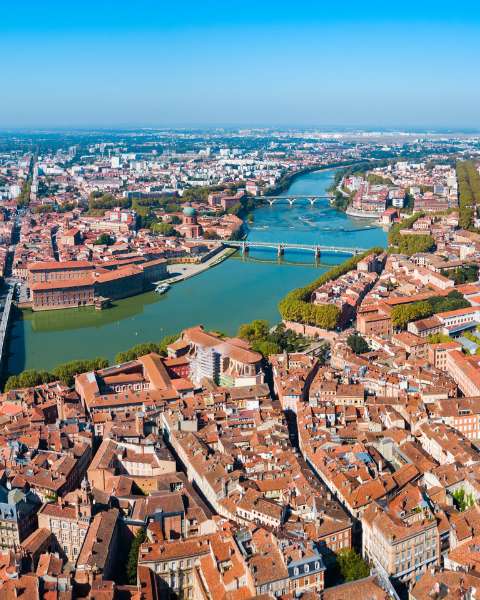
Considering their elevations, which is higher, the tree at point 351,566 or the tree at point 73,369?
the tree at point 351,566

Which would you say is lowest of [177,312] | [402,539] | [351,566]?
[177,312]

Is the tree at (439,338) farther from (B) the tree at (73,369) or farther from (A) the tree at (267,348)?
(B) the tree at (73,369)

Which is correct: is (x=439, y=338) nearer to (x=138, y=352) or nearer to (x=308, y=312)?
(x=308, y=312)

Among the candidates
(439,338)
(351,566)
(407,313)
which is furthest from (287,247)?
(351,566)

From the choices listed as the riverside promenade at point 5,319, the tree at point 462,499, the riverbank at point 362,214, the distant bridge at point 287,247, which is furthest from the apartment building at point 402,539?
the riverbank at point 362,214

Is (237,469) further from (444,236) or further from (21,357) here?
(444,236)
